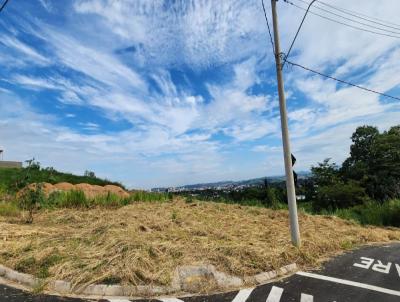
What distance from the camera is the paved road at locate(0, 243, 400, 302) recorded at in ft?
15.9

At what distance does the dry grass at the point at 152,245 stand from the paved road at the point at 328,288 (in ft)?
1.49

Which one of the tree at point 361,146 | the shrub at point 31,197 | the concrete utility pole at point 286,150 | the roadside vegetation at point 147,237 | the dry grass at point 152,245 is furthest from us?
the tree at point 361,146

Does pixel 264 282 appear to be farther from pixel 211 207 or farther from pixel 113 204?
pixel 113 204

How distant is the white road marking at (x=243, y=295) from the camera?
487cm

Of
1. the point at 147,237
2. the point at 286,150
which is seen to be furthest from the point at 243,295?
the point at 286,150

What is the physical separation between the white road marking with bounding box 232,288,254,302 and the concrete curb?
0.18 metres

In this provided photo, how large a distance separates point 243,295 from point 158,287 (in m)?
1.17

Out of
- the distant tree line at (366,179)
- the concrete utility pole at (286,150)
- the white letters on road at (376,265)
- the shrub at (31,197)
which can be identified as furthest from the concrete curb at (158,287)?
the distant tree line at (366,179)

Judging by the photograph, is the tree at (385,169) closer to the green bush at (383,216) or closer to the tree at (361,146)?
the tree at (361,146)

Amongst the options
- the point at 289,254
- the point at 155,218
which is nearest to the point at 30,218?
the point at 155,218

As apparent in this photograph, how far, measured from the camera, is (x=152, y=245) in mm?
6254

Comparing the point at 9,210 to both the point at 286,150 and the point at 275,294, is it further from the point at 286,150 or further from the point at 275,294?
the point at 275,294

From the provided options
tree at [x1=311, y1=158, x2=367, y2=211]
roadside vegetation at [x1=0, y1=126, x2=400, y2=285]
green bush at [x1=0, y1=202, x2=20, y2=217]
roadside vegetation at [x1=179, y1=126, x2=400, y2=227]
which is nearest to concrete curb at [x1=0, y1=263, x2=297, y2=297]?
roadside vegetation at [x1=0, y1=126, x2=400, y2=285]

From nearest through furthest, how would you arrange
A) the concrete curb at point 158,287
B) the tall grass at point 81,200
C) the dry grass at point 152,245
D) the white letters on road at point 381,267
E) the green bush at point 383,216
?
the concrete curb at point 158,287
the dry grass at point 152,245
the white letters on road at point 381,267
the tall grass at point 81,200
the green bush at point 383,216
